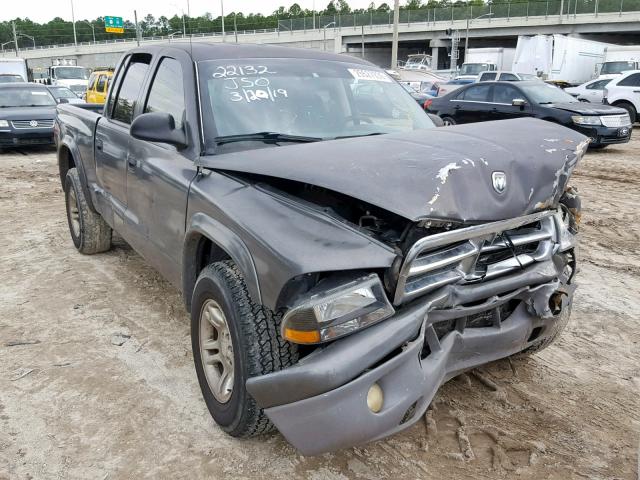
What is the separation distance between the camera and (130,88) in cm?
425

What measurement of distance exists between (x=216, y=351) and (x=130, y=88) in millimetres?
2392

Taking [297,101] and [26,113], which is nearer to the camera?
[297,101]

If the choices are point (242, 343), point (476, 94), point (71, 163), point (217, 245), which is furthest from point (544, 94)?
point (242, 343)

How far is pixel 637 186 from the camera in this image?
8773mm

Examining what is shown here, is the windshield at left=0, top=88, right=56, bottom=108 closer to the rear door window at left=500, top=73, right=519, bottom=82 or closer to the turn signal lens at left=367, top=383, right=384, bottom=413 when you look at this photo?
Result: the turn signal lens at left=367, top=383, right=384, bottom=413

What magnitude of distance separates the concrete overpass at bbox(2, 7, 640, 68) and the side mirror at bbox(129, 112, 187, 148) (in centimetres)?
4039

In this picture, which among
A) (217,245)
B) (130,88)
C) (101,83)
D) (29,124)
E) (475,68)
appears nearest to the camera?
(217,245)

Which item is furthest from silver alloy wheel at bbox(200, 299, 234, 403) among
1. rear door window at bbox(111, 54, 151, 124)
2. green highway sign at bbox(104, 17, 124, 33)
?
green highway sign at bbox(104, 17, 124, 33)

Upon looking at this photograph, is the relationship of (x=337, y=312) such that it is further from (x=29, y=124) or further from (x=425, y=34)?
(x=425, y=34)

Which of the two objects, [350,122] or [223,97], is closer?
[223,97]

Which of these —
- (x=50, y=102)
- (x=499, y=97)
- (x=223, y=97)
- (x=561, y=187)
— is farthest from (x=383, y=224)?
(x=50, y=102)

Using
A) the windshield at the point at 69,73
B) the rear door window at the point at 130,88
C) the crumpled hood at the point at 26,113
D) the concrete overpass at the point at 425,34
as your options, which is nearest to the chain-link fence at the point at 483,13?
the concrete overpass at the point at 425,34

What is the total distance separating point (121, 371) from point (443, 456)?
6.25 ft

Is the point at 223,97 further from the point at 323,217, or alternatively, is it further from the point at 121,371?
the point at 121,371
